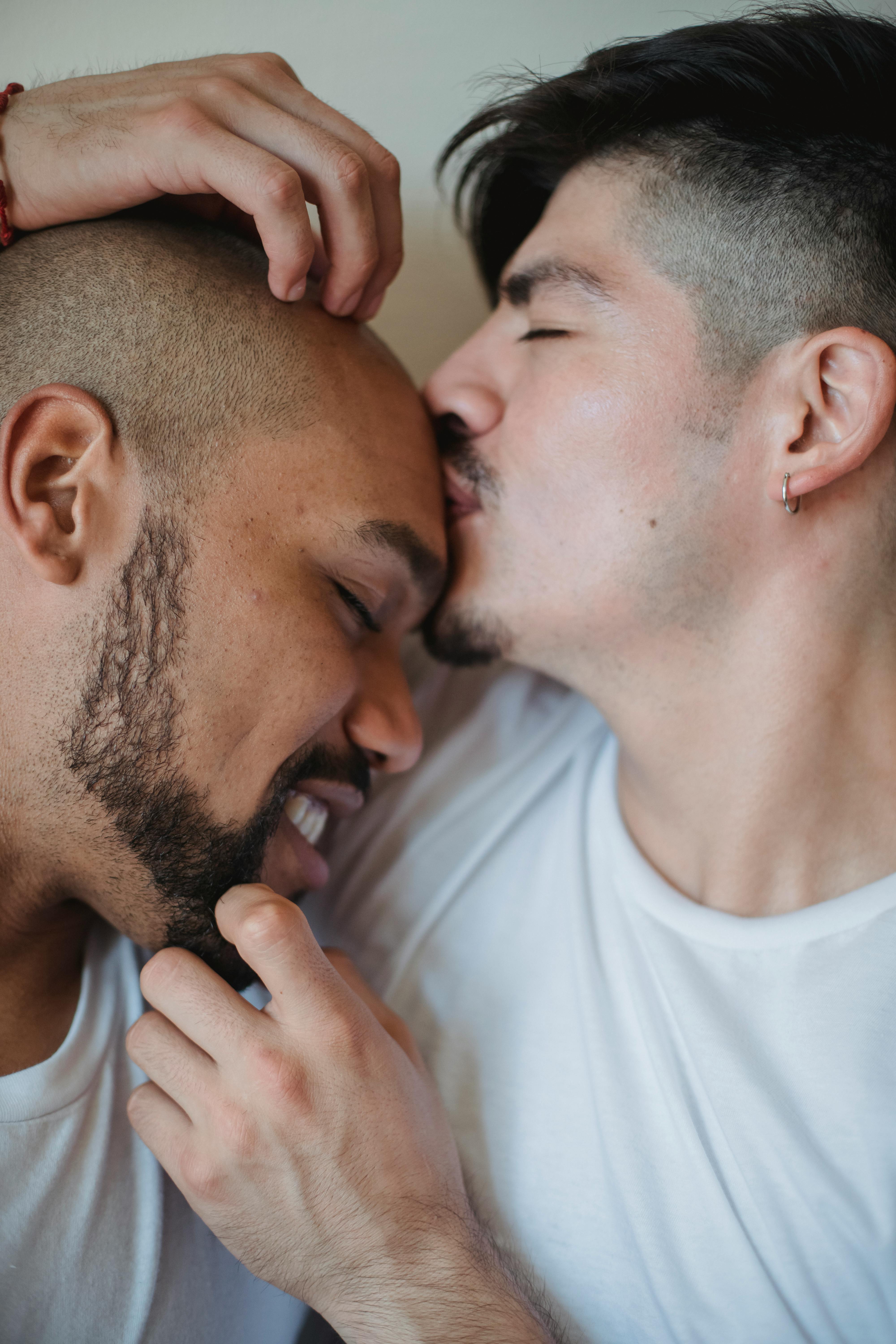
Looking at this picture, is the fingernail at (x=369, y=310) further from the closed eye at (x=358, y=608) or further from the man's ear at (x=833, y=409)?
the man's ear at (x=833, y=409)

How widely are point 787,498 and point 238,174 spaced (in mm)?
811

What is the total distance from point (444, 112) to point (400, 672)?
3.61ft

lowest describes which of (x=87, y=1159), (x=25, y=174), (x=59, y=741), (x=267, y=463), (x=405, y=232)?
(x=87, y=1159)

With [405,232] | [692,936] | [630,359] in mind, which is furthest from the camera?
[405,232]

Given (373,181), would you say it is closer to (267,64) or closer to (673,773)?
(267,64)

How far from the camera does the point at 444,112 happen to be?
1.68 m

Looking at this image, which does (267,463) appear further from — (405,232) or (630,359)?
(405,232)

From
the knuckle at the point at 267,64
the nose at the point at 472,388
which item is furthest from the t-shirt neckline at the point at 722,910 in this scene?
the knuckle at the point at 267,64

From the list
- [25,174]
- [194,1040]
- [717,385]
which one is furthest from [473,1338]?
[25,174]

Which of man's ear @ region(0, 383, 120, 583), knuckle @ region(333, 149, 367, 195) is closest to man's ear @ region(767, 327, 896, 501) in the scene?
knuckle @ region(333, 149, 367, 195)

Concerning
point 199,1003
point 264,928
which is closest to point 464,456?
point 264,928

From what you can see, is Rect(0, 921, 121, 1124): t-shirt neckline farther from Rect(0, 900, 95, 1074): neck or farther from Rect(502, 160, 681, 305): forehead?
Rect(502, 160, 681, 305): forehead

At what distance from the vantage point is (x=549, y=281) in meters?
1.33

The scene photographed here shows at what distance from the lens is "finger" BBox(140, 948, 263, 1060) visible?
1.06 meters
